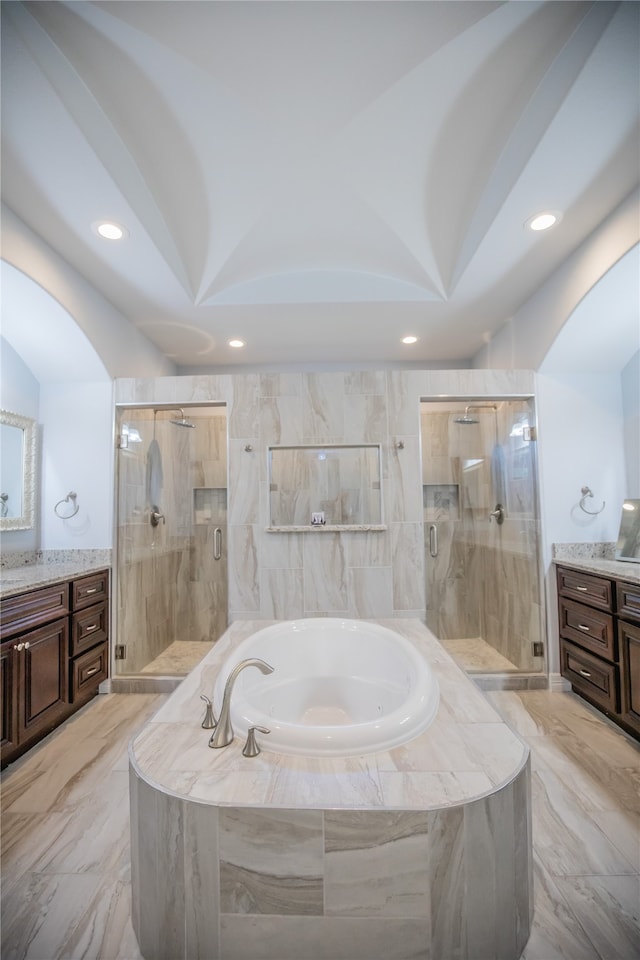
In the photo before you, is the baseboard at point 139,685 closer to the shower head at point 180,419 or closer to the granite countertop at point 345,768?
the granite countertop at point 345,768

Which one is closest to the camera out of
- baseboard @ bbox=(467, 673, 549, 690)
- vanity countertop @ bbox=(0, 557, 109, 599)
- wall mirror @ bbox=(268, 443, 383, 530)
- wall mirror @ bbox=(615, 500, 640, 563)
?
vanity countertop @ bbox=(0, 557, 109, 599)

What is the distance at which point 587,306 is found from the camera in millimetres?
2445

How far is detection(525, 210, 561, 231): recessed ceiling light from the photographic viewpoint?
2.08 m

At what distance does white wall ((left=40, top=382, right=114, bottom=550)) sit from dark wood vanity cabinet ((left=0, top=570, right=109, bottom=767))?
392 mm

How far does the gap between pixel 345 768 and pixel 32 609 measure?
1876 mm

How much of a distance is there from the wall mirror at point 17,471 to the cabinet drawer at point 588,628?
3.72 m

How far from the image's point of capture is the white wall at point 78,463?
289cm

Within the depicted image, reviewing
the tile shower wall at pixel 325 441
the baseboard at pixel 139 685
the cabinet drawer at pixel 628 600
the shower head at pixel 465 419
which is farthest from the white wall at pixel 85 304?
the cabinet drawer at pixel 628 600

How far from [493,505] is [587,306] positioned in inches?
59.3

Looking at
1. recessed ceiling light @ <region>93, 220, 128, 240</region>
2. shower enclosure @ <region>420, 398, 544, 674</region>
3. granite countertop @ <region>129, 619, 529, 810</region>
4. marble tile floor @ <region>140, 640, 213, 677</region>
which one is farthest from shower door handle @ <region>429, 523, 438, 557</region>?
recessed ceiling light @ <region>93, 220, 128, 240</region>

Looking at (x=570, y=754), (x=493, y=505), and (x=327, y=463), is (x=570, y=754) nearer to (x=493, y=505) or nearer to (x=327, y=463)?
(x=493, y=505)

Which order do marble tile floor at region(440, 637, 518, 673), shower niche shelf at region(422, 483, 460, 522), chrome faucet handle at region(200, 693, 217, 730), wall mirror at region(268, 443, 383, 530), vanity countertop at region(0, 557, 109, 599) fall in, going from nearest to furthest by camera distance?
chrome faucet handle at region(200, 693, 217, 730) < vanity countertop at region(0, 557, 109, 599) < marble tile floor at region(440, 637, 518, 673) < wall mirror at region(268, 443, 383, 530) < shower niche shelf at region(422, 483, 460, 522)

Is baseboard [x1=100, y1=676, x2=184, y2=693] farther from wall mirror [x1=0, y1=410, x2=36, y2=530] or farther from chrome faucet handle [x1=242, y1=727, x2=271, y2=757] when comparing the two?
chrome faucet handle [x1=242, y1=727, x2=271, y2=757]

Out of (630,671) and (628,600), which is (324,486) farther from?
(630,671)
